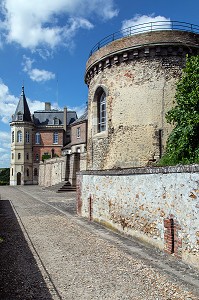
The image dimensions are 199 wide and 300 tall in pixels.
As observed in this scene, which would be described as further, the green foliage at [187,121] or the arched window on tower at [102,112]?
the arched window on tower at [102,112]

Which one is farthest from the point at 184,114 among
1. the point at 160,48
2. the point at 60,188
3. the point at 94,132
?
the point at 60,188

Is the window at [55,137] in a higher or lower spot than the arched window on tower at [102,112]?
higher

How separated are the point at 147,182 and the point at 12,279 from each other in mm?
4711

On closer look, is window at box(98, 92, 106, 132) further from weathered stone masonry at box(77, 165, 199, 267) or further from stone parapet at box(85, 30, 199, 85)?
weathered stone masonry at box(77, 165, 199, 267)

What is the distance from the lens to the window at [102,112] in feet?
56.5

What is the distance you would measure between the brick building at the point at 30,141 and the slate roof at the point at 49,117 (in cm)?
29

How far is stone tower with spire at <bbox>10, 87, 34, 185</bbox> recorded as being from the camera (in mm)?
60719

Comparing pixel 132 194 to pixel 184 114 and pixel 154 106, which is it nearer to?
pixel 184 114

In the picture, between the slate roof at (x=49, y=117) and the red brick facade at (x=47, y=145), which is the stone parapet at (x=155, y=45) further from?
the slate roof at (x=49, y=117)

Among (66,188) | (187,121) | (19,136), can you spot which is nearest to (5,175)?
(19,136)

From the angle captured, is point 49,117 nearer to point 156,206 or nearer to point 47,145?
point 47,145

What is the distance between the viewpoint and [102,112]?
686 inches

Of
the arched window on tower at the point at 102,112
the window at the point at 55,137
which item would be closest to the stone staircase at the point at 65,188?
the arched window on tower at the point at 102,112

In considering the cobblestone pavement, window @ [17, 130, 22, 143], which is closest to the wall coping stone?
the cobblestone pavement
